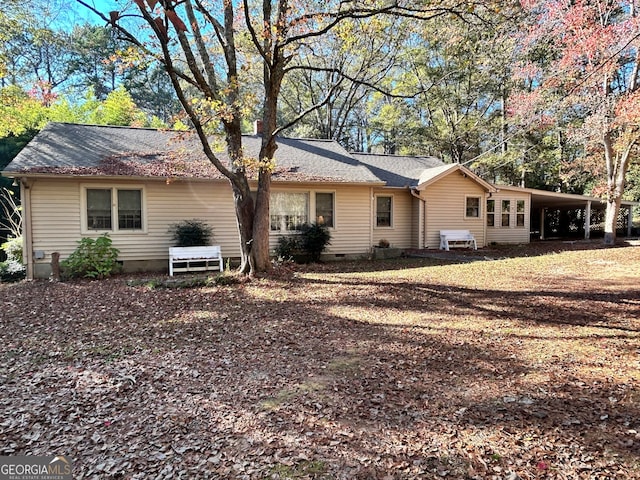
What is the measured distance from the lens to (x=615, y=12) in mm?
14445

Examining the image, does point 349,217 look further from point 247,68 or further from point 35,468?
point 35,468

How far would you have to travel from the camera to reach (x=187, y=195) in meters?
11.4

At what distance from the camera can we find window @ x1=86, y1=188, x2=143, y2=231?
10484 millimetres

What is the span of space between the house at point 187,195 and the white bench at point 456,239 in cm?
29

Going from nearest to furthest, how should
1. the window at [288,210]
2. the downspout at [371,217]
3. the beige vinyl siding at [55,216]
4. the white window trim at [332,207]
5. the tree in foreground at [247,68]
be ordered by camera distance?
the tree in foreground at [247,68], the beige vinyl siding at [55,216], the window at [288,210], the white window trim at [332,207], the downspout at [371,217]

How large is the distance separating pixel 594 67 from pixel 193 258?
13904 mm

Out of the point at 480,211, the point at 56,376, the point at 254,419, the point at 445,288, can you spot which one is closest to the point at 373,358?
the point at 254,419

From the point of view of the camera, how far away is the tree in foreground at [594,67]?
1220 centimetres

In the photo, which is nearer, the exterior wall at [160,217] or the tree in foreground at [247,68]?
the tree in foreground at [247,68]

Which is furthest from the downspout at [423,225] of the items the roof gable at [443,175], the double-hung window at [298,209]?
the double-hung window at [298,209]

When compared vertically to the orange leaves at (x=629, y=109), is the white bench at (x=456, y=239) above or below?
below

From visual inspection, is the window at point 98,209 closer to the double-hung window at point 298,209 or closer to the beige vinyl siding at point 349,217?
the double-hung window at point 298,209

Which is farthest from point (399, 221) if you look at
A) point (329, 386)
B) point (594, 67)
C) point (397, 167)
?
point (329, 386)

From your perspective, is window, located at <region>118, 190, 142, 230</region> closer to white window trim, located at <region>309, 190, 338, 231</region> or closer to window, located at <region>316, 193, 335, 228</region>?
white window trim, located at <region>309, 190, 338, 231</region>
